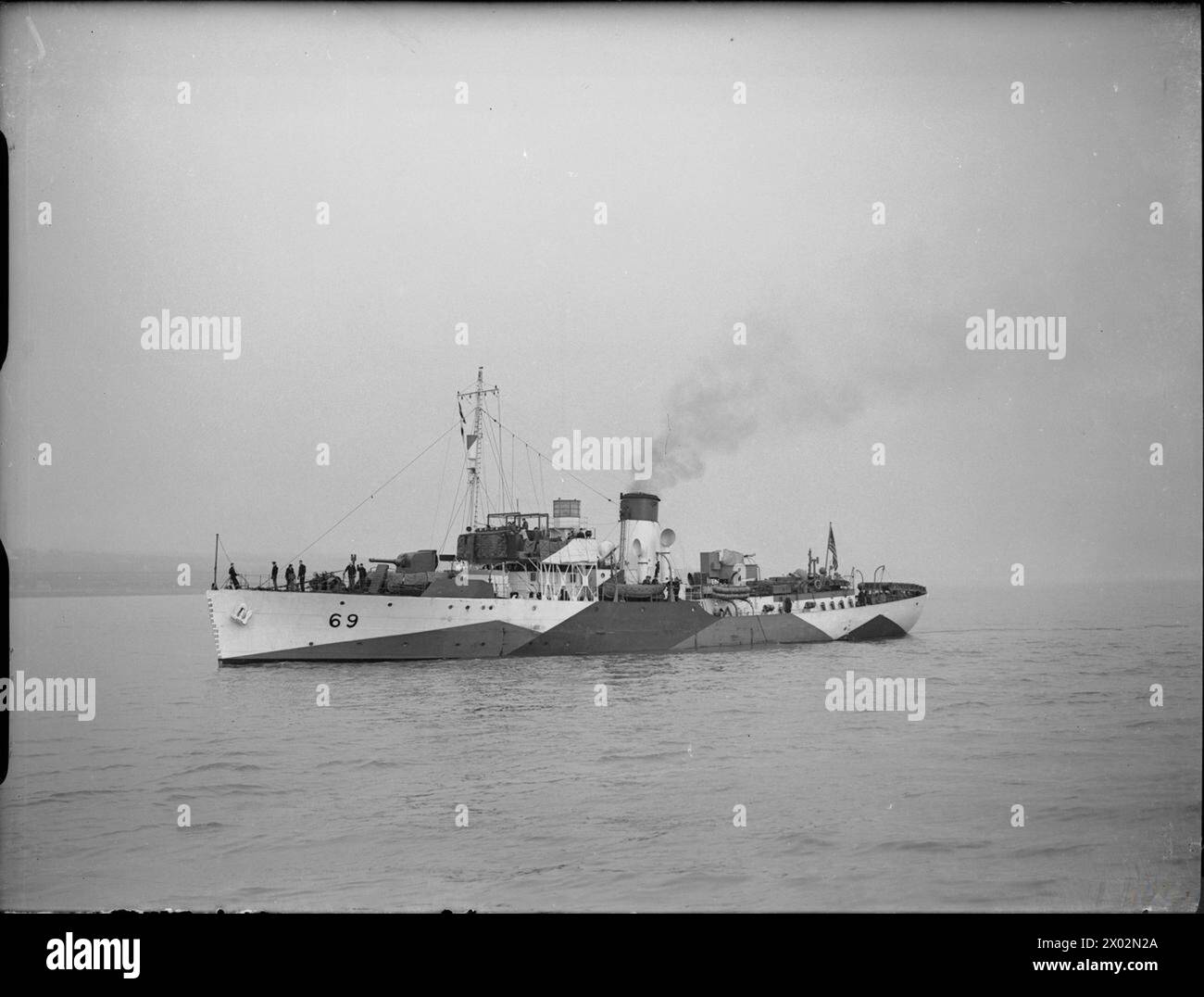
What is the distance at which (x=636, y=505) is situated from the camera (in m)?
19.8

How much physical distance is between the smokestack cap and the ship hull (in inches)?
89.7

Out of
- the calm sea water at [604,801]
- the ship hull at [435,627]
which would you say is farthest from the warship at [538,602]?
the calm sea water at [604,801]

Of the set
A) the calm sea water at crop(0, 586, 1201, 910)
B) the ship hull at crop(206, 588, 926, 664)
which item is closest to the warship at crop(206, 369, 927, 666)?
the ship hull at crop(206, 588, 926, 664)

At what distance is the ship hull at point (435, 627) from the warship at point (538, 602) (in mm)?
25

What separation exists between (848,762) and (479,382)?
863cm

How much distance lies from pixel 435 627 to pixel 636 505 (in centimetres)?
575

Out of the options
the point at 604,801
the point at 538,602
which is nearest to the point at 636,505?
the point at 538,602

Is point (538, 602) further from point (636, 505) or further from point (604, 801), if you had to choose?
point (604, 801)

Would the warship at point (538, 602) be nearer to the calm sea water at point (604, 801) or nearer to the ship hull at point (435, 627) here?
the ship hull at point (435, 627)

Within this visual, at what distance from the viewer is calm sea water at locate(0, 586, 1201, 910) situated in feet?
18.2

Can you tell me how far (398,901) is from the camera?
5246 mm

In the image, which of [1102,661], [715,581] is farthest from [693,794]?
[715,581]

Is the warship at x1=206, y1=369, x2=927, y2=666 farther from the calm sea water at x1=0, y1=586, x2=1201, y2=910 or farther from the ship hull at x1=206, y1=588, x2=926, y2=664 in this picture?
the calm sea water at x1=0, y1=586, x2=1201, y2=910
